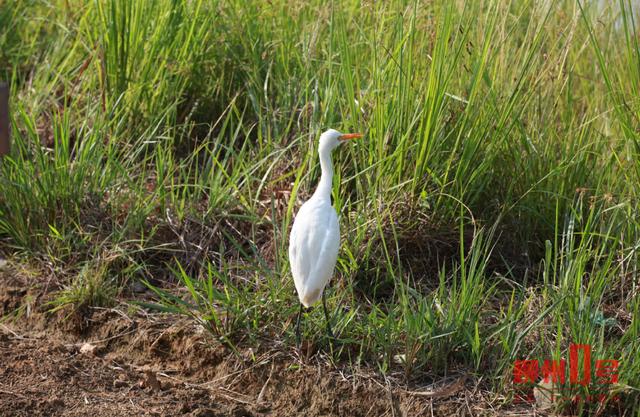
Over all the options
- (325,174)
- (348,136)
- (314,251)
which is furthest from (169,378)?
(348,136)

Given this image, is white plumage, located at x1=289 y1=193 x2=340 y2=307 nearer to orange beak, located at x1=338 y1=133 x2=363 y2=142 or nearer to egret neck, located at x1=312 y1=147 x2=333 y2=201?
egret neck, located at x1=312 y1=147 x2=333 y2=201

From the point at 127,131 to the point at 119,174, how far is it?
0.23m

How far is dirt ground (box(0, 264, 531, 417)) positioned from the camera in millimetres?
2732

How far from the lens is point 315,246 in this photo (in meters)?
2.71

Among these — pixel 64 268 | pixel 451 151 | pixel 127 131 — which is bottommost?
pixel 64 268

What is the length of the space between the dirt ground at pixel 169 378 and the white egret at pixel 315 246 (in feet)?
0.66

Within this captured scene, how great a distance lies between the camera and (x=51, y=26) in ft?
15.0

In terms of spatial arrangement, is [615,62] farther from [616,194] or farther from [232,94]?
[232,94]

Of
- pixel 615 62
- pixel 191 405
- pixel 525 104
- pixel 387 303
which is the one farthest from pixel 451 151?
pixel 191 405

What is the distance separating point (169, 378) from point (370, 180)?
1.02 metres

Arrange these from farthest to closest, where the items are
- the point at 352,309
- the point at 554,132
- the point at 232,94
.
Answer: the point at 232,94, the point at 554,132, the point at 352,309

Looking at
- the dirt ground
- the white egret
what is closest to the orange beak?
the white egret

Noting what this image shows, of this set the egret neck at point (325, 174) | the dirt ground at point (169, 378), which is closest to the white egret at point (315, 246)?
the egret neck at point (325, 174)

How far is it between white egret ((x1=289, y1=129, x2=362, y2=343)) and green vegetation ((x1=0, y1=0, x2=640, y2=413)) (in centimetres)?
28
